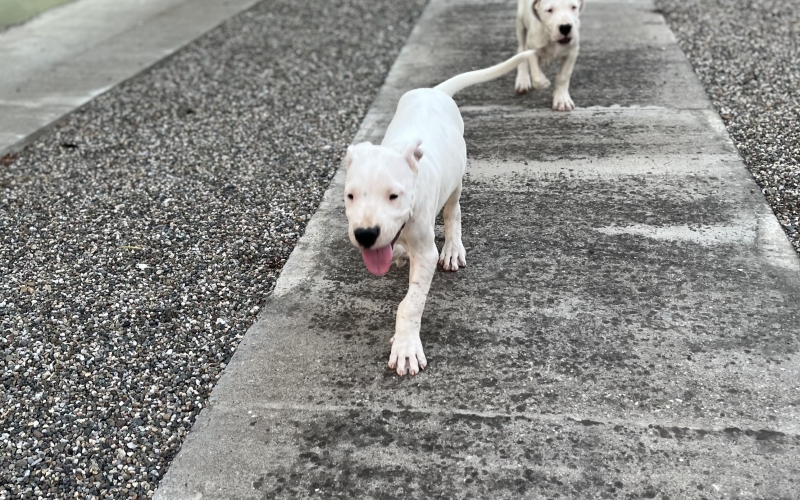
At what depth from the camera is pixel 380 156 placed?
9.56 feet

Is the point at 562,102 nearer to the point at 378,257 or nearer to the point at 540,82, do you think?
the point at 540,82

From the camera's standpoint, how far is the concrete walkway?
2734mm

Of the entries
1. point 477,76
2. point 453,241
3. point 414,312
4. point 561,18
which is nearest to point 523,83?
point 561,18

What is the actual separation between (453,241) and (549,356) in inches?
40.2

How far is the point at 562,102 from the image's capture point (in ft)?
20.2

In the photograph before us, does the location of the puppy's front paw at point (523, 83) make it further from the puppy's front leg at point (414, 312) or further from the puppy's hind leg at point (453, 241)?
the puppy's front leg at point (414, 312)

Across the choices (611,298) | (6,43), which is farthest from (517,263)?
(6,43)

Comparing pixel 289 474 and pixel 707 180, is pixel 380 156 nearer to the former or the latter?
pixel 289 474

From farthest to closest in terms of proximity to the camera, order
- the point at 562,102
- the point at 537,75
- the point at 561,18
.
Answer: the point at 537,75 < the point at 562,102 < the point at 561,18

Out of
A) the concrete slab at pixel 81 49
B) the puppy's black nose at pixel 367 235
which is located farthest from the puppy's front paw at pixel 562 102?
the concrete slab at pixel 81 49

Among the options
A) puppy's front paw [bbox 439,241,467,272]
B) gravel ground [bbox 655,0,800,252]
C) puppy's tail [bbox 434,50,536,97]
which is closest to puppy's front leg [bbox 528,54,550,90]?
gravel ground [bbox 655,0,800,252]

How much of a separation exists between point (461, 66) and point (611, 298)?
4414 millimetres

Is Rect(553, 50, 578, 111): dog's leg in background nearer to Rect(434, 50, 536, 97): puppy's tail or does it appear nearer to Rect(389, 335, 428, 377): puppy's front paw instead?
Rect(434, 50, 536, 97): puppy's tail

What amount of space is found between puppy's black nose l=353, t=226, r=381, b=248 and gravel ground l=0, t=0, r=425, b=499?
1.10 metres
